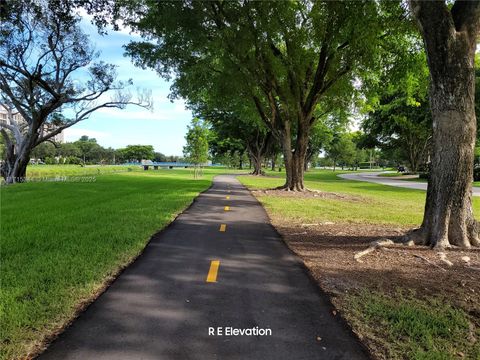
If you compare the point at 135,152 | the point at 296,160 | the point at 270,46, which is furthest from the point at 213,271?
the point at 135,152

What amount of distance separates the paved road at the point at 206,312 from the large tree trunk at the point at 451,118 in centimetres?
313

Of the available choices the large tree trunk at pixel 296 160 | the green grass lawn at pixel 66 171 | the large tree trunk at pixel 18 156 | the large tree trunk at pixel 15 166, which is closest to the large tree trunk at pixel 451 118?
the large tree trunk at pixel 296 160

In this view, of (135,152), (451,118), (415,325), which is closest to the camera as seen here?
(415,325)

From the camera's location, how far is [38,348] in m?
3.19

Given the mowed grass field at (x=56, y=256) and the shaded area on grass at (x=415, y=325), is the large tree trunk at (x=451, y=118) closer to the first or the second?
the shaded area on grass at (x=415, y=325)

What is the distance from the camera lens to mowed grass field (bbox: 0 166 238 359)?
3.64 m

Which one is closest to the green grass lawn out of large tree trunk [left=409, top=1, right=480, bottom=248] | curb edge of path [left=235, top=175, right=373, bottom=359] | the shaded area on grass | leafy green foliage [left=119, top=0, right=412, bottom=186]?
leafy green foliage [left=119, top=0, right=412, bottom=186]

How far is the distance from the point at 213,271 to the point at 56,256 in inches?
104

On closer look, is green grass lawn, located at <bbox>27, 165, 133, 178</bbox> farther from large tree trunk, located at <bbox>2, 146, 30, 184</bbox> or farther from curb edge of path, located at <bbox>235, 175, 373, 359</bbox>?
curb edge of path, located at <bbox>235, 175, 373, 359</bbox>

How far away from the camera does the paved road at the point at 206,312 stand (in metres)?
3.22

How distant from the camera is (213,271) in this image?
5488mm

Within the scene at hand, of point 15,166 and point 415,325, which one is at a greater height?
point 15,166

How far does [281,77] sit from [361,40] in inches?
251

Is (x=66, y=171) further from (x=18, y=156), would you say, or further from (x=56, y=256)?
(x=56, y=256)
